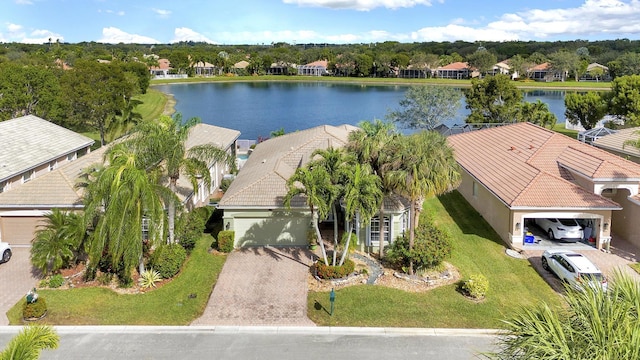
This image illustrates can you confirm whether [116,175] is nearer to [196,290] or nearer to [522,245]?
[196,290]

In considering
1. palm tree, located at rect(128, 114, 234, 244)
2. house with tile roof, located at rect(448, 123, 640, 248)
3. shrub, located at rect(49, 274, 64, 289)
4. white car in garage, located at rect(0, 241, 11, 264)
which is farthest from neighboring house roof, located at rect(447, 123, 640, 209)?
white car in garage, located at rect(0, 241, 11, 264)

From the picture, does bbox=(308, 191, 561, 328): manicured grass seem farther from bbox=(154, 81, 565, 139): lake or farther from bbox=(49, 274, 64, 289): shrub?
bbox=(154, 81, 565, 139): lake

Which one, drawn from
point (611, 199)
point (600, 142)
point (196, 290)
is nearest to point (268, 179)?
point (196, 290)

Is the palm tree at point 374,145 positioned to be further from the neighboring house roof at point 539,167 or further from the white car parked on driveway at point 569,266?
the white car parked on driveway at point 569,266

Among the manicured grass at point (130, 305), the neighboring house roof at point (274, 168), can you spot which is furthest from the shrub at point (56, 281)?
the neighboring house roof at point (274, 168)

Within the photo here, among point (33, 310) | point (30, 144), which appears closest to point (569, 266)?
point (33, 310)

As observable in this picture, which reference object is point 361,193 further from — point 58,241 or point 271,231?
point 58,241
